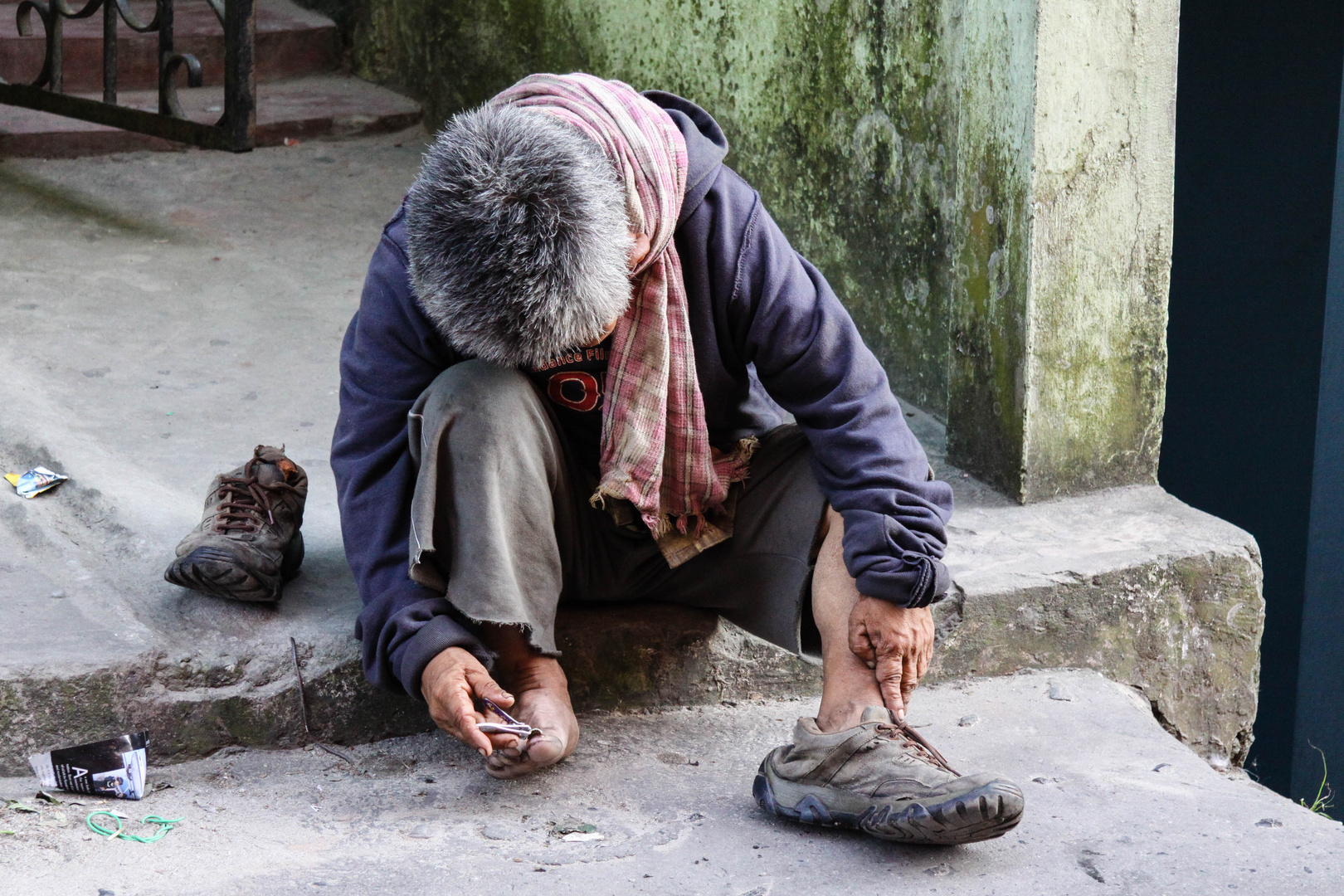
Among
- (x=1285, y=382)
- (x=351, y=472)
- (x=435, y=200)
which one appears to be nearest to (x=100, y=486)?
(x=351, y=472)

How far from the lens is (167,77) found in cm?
382

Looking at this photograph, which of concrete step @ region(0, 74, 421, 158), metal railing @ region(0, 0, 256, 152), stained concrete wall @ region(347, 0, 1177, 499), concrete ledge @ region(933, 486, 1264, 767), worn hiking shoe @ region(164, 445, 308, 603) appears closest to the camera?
worn hiking shoe @ region(164, 445, 308, 603)

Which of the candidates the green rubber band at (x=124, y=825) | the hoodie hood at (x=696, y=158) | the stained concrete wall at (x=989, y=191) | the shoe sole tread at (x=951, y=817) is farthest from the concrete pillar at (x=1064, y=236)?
the green rubber band at (x=124, y=825)

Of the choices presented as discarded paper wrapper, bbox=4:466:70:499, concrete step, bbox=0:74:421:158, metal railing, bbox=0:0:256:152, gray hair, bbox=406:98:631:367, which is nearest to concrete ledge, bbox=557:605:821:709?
gray hair, bbox=406:98:631:367

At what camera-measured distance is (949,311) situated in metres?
2.88

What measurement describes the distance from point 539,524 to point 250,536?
535mm

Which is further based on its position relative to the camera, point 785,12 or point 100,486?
point 785,12

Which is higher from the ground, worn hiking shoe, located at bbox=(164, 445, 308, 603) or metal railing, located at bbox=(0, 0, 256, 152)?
metal railing, located at bbox=(0, 0, 256, 152)

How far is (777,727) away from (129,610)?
103 cm

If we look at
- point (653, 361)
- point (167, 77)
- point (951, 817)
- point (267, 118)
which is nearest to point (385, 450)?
point (653, 361)

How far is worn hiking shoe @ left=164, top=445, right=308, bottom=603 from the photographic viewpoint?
6.82 feet

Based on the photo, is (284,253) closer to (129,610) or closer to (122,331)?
(122,331)

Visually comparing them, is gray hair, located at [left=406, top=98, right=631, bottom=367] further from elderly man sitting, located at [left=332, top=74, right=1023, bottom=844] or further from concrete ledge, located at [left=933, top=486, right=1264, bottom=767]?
concrete ledge, located at [left=933, top=486, right=1264, bottom=767]

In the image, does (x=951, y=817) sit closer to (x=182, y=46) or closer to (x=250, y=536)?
(x=250, y=536)
